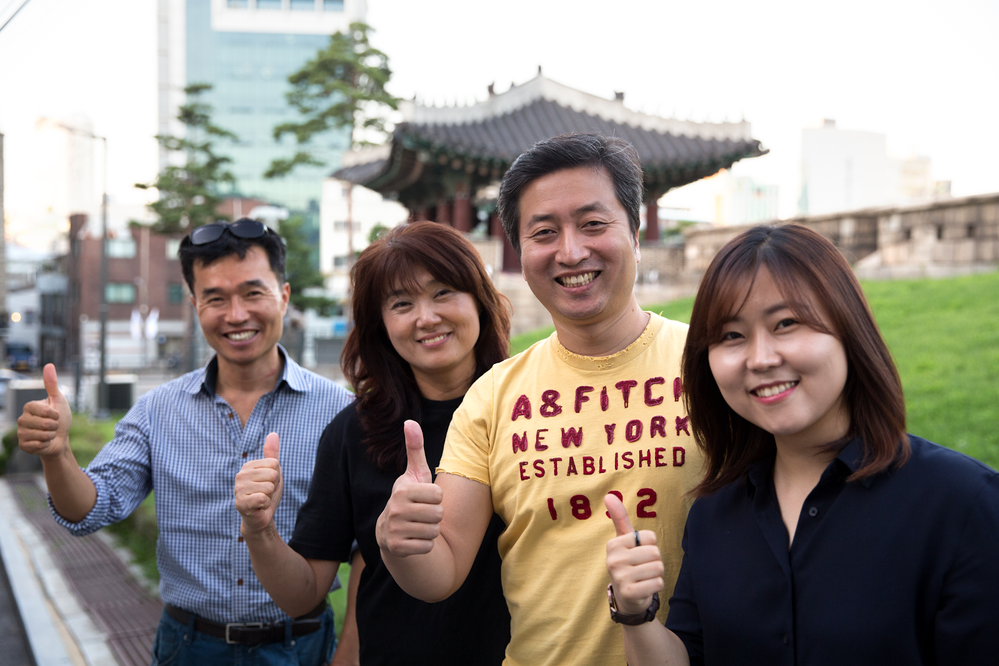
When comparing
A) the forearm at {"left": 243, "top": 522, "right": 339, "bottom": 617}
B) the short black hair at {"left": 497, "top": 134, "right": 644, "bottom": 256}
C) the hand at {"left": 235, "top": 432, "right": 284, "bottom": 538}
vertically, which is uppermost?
the short black hair at {"left": 497, "top": 134, "right": 644, "bottom": 256}

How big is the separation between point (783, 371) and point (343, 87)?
65.1ft

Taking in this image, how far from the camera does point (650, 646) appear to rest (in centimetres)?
161

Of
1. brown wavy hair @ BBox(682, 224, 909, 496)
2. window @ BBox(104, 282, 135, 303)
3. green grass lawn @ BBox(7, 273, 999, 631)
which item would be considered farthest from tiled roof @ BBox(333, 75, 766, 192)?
window @ BBox(104, 282, 135, 303)

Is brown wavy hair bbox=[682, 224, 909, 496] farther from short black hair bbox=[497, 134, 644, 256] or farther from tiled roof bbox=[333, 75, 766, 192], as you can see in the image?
tiled roof bbox=[333, 75, 766, 192]

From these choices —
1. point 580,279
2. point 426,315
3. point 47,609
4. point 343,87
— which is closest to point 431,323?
point 426,315

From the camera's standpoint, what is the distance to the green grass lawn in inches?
226

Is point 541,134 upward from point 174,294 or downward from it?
upward

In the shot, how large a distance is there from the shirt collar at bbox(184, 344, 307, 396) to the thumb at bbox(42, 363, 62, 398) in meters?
0.53

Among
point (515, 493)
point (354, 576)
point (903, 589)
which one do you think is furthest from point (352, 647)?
point (903, 589)

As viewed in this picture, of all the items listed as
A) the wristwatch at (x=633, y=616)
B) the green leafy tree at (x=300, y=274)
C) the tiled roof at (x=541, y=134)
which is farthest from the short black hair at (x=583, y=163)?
the green leafy tree at (x=300, y=274)

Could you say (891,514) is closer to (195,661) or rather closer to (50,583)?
(195,661)

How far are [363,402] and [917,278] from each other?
36.8 feet

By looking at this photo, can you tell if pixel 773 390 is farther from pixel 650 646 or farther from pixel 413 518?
pixel 413 518

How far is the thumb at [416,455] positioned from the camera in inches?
69.9
